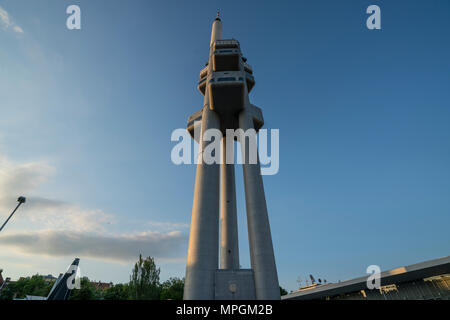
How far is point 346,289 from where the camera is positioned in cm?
2323

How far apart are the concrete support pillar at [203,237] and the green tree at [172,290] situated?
1301 inches

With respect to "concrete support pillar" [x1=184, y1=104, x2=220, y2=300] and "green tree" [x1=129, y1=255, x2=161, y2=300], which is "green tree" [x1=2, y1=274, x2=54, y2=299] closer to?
"green tree" [x1=129, y1=255, x2=161, y2=300]

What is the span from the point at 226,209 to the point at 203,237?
30.0 feet

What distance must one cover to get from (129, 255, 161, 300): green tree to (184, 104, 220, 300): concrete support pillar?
19207mm

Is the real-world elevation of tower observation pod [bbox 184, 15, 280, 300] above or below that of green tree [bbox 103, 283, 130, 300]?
above

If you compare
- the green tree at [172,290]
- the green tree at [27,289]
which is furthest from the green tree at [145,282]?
the green tree at [27,289]

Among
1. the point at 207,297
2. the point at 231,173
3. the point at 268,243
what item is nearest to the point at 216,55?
the point at 231,173

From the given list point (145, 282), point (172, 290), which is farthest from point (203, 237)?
point (172, 290)

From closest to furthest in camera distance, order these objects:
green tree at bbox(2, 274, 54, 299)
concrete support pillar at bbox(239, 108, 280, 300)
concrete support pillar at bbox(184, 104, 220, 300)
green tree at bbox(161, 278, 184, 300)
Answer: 1. concrete support pillar at bbox(184, 104, 220, 300)
2. concrete support pillar at bbox(239, 108, 280, 300)
3. green tree at bbox(161, 278, 184, 300)
4. green tree at bbox(2, 274, 54, 299)

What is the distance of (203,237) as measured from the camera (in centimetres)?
1814

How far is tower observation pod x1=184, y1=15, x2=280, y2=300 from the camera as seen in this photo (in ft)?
55.8

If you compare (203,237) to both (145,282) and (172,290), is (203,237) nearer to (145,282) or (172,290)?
(145,282)

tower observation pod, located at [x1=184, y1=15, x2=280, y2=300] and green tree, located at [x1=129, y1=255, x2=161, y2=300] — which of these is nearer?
tower observation pod, located at [x1=184, y1=15, x2=280, y2=300]

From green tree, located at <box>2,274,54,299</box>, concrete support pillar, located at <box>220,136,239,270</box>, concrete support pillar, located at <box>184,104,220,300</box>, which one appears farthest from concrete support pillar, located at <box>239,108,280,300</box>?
green tree, located at <box>2,274,54,299</box>
